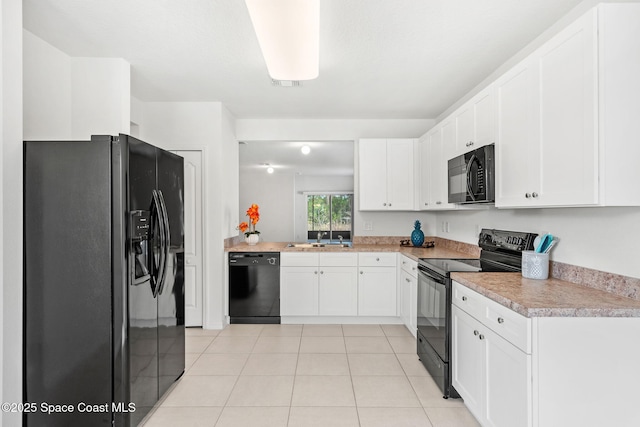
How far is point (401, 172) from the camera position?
14.1 ft

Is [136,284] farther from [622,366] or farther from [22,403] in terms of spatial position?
[622,366]

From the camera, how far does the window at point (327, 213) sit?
32.1 feet

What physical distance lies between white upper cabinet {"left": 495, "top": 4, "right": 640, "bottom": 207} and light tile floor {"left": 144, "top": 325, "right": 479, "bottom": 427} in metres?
1.51

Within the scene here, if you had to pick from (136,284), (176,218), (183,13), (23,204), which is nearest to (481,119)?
(183,13)

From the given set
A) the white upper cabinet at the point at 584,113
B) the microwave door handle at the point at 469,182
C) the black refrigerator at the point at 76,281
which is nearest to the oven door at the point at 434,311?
the microwave door handle at the point at 469,182

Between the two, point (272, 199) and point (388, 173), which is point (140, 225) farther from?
point (272, 199)

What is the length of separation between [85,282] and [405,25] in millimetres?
2430

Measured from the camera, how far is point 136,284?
6.75 feet

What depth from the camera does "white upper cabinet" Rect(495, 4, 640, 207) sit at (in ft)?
5.00

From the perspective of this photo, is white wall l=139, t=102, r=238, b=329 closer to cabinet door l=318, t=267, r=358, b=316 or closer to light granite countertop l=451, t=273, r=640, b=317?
cabinet door l=318, t=267, r=358, b=316

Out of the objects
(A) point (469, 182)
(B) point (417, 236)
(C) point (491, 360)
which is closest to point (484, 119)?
(A) point (469, 182)

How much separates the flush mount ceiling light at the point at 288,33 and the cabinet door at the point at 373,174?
1.94m

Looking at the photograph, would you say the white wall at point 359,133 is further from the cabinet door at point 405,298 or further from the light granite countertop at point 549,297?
the light granite countertop at point 549,297

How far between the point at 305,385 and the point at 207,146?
8.75 feet
